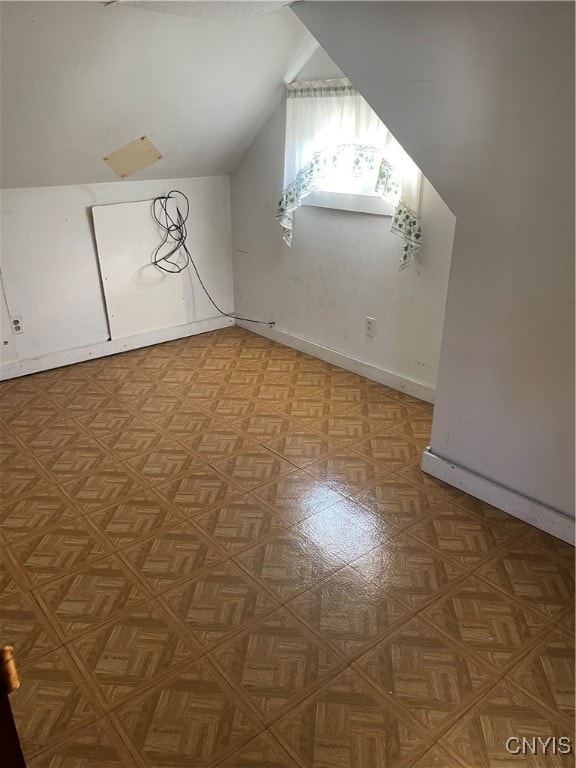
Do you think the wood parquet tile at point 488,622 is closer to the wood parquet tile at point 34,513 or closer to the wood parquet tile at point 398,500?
the wood parquet tile at point 398,500

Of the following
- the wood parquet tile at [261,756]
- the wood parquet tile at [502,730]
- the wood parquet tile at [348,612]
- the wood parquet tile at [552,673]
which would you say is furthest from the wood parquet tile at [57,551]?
the wood parquet tile at [552,673]

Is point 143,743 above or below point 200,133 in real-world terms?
below

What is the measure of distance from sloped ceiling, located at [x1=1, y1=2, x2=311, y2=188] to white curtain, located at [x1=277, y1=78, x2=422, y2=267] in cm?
25

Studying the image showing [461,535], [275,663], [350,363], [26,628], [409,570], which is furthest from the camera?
[350,363]

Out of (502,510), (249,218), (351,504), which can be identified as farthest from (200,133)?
(502,510)

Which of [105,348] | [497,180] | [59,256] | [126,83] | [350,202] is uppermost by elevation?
[126,83]

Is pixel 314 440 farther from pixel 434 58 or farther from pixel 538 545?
pixel 434 58

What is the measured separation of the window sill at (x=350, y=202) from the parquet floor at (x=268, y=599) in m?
1.11

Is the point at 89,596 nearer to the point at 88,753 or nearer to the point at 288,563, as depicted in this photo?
the point at 88,753

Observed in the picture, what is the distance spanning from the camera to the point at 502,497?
2311 mm

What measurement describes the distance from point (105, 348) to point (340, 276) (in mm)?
1631

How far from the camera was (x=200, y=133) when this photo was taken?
11.4 feet

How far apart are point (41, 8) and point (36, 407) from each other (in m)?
1.89

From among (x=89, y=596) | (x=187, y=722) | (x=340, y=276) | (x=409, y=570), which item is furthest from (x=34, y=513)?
(x=340, y=276)
